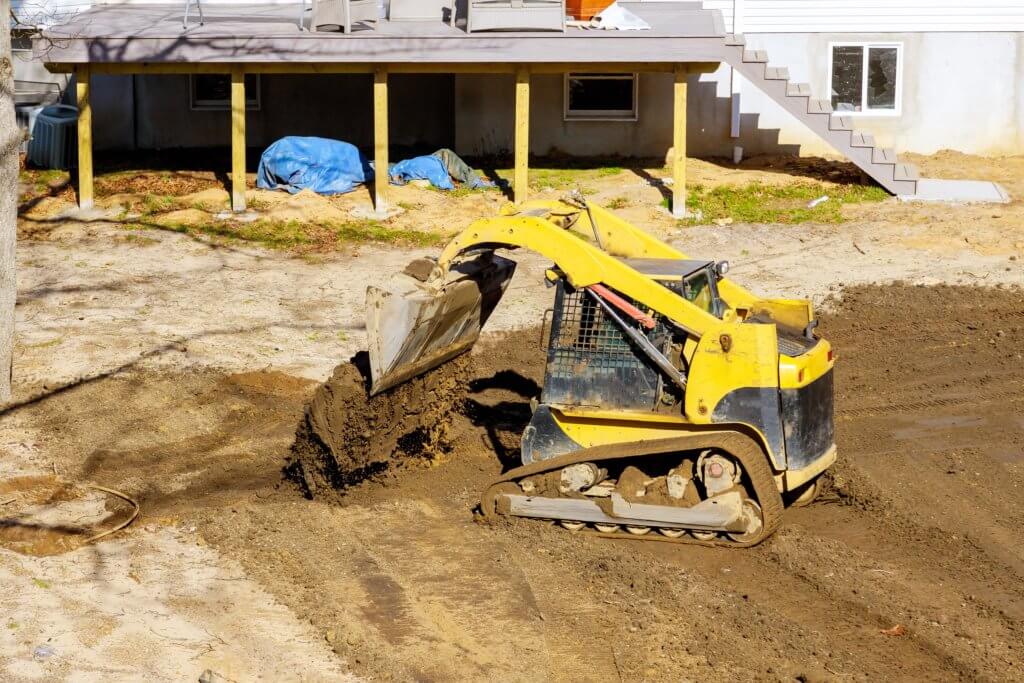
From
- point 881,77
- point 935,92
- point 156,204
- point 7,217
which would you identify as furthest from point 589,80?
point 7,217

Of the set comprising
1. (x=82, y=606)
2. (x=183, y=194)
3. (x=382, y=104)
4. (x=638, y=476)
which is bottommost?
(x=82, y=606)

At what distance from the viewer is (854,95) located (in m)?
23.1

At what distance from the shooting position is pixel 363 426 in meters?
10.7

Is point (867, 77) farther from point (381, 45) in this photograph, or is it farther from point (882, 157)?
point (381, 45)

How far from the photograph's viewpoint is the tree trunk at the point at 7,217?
13.0 m

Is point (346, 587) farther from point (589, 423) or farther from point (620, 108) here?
point (620, 108)

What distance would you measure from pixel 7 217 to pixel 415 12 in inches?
380

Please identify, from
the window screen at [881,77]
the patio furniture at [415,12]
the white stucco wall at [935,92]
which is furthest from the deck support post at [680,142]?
the window screen at [881,77]

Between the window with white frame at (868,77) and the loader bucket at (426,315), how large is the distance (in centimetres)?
1378

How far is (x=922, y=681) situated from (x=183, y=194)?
52.2 ft

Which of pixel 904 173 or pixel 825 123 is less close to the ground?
pixel 825 123

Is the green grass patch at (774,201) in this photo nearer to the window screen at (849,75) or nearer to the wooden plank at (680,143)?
the wooden plank at (680,143)

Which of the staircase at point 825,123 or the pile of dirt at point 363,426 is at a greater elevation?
the staircase at point 825,123

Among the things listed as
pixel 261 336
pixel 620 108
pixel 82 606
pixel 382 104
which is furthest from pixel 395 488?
pixel 620 108
